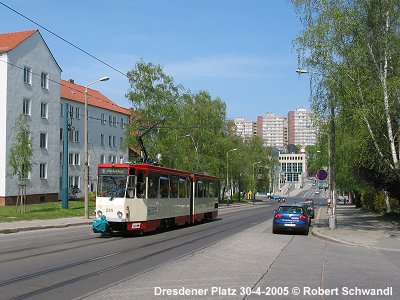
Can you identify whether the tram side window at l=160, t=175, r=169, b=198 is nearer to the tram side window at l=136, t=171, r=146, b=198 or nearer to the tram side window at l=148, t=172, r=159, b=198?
the tram side window at l=148, t=172, r=159, b=198

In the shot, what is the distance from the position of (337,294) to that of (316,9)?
59.3 ft

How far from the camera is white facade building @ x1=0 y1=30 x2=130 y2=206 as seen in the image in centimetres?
4478

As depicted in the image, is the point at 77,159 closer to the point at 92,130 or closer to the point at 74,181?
the point at 74,181

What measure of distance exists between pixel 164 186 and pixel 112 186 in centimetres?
355

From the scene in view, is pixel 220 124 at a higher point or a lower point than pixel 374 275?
higher

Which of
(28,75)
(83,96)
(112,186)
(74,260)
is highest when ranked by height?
(83,96)

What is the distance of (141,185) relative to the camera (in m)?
20.2

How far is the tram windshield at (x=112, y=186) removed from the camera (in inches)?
773

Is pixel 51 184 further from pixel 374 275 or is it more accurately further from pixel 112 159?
pixel 374 275

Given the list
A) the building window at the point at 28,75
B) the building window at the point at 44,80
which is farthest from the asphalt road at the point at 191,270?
the building window at the point at 44,80

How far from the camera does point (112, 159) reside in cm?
6894

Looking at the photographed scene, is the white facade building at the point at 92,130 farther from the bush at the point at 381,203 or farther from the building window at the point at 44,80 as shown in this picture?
the bush at the point at 381,203

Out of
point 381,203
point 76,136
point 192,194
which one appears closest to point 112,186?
point 192,194

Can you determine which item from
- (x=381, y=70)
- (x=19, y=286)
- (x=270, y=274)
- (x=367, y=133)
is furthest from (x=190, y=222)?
(x=19, y=286)
